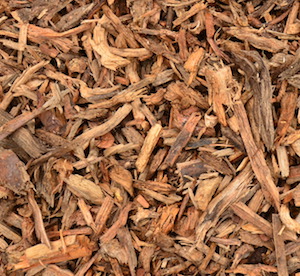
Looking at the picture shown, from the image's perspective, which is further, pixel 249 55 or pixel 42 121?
pixel 42 121

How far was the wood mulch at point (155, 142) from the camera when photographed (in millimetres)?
1838

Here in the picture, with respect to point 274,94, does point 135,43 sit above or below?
above

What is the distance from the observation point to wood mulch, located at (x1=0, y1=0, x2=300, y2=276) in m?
1.84

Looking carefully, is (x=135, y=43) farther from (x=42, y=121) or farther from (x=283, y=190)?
(x=283, y=190)

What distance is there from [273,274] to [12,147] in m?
1.24

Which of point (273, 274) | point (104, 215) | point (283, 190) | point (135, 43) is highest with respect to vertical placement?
point (135, 43)

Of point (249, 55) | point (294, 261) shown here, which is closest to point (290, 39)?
point (249, 55)

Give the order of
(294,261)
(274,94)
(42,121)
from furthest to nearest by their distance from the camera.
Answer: (42,121) < (274,94) < (294,261)

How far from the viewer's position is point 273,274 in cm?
181

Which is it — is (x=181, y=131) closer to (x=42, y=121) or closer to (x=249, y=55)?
(x=249, y=55)

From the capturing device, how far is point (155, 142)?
1.93 meters

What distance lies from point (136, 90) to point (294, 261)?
973 mm

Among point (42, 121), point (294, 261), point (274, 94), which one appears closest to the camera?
point (294, 261)

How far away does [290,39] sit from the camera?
1.91 m
